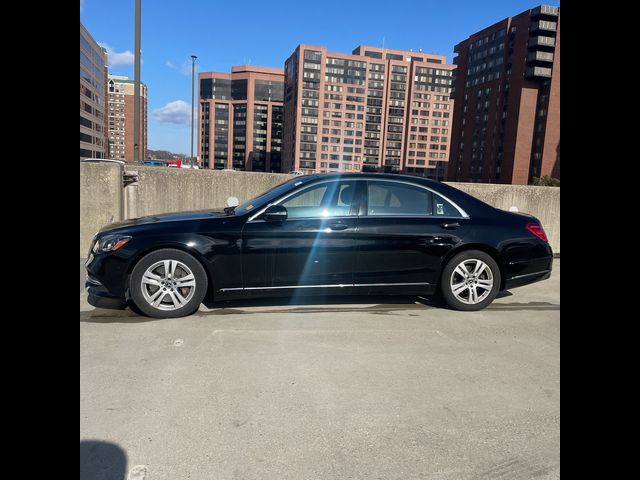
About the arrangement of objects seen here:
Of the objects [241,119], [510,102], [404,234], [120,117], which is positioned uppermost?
[241,119]

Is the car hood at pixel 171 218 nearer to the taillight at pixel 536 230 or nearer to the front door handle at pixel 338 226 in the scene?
the front door handle at pixel 338 226

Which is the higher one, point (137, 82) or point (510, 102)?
point (510, 102)

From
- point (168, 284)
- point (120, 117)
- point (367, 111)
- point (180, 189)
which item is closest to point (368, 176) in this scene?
point (168, 284)

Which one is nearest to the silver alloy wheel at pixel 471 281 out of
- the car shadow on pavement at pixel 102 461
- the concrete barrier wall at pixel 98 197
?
the car shadow on pavement at pixel 102 461

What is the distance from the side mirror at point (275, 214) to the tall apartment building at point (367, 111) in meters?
133

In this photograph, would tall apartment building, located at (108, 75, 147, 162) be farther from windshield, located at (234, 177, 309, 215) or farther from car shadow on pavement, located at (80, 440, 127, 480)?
car shadow on pavement, located at (80, 440, 127, 480)

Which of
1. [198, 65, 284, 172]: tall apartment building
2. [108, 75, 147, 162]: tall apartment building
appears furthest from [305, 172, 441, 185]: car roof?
[198, 65, 284, 172]: tall apartment building

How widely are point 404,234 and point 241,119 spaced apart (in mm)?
159864

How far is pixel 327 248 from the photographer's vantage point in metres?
4.83

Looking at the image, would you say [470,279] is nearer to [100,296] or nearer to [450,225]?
[450,225]

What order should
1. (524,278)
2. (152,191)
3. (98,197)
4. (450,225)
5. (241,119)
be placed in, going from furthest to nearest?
(241,119)
(152,191)
(98,197)
(524,278)
(450,225)

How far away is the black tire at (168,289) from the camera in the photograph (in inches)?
181
